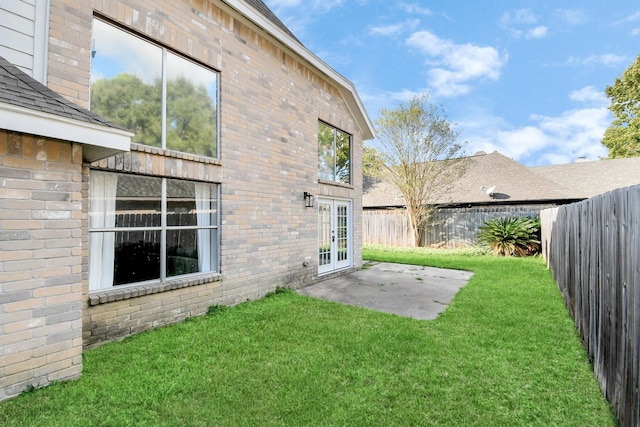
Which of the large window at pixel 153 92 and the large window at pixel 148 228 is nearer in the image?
the large window at pixel 148 228

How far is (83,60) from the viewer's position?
3.95 meters

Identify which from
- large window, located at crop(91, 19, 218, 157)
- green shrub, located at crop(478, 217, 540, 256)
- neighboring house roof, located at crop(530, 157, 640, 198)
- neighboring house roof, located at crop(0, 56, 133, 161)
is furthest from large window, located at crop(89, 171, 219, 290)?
neighboring house roof, located at crop(530, 157, 640, 198)

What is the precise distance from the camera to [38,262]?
2.97 meters

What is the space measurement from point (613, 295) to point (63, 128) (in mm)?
5388

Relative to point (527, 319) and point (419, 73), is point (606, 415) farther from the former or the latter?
point (419, 73)

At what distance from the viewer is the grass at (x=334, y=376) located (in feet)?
8.68

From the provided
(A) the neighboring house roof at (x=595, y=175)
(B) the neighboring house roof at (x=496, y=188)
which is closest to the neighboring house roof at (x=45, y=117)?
(B) the neighboring house roof at (x=496, y=188)

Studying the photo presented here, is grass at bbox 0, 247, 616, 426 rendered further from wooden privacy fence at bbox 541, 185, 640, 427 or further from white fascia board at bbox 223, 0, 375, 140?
white fascia board at bbox 223, 0, 375, 140

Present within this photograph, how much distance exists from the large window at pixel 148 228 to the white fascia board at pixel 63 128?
0.94m

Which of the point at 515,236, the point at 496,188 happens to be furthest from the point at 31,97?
the point at 496,188

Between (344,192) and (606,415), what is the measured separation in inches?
292

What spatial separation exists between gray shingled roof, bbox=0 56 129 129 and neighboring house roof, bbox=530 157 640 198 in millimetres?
19414

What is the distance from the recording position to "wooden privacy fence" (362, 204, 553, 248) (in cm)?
1523

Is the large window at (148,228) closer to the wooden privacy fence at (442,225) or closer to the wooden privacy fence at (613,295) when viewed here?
the wooden privacy fence at (613,295)
